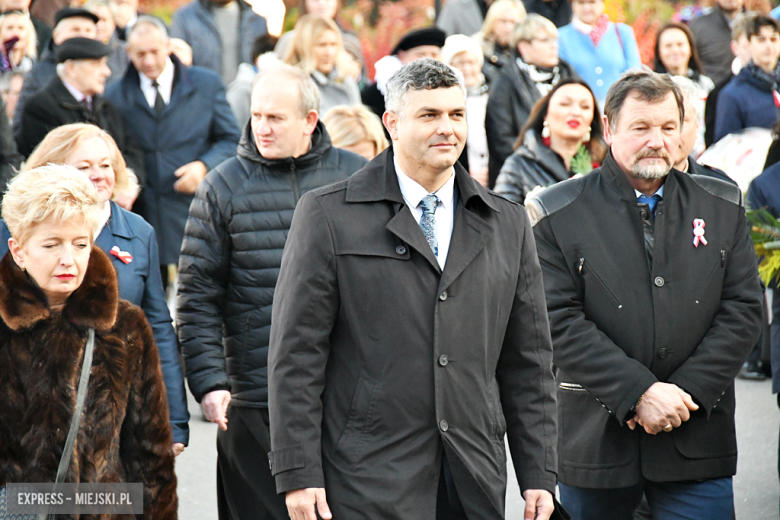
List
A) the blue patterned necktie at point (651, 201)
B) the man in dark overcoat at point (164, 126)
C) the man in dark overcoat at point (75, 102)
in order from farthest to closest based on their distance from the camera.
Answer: the man in dark overcoat at point (164, 126) < the man in dark overcoat at point (75, 102) < the blue patterned necktie at point (651, 201)

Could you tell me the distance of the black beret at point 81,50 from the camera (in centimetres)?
779

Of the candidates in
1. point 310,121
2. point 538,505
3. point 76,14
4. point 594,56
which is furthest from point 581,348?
point 594,56

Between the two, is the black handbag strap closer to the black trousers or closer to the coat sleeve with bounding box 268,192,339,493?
the coat sleeve with bounding box 268,192,339,493

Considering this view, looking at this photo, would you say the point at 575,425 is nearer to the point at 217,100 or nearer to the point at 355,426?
the point at 355,426

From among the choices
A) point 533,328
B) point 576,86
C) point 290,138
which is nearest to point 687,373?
point 533,328

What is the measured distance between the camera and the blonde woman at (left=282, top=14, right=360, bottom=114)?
29.6ft

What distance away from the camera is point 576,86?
6.86m

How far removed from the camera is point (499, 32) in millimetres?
Result: 10398

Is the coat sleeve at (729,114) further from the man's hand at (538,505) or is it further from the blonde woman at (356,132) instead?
the man's hand at (538,505)

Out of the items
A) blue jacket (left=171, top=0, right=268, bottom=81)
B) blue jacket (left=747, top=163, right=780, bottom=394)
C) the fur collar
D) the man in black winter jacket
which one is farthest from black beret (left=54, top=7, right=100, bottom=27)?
blue jacket (left=747, top=163, right=780, bottom=394)

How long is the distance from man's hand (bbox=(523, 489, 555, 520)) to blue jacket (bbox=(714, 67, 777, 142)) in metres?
6.69

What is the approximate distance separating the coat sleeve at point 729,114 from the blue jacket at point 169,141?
4.39 m

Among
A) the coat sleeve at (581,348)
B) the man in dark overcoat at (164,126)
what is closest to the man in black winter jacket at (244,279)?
the coat sleeve at (581,348)

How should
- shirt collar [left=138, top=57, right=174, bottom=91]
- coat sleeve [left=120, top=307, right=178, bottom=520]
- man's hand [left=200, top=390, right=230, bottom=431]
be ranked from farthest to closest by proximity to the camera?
shirt collar [left=138, top=57, right=174, bottom=91]
man's hand [left=200, top=390, right=230, bottom=431]
coat sleeve [left=120, top=307, right=178, bottom=520]
